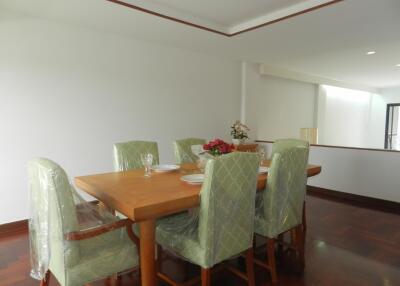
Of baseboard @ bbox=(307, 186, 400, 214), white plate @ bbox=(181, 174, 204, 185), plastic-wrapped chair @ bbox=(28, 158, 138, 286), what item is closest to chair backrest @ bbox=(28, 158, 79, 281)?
plastic-wrapped chair @ bbox=(28, 158, 138, 286)

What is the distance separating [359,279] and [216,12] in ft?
9.19

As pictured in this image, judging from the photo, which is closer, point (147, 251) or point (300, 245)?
point (147, 251)

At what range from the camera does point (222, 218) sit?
5.26 feet

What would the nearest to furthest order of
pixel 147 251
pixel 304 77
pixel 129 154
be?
pixel 147 251
pixel 129 154
pixel 304 77

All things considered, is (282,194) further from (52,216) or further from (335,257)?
(52,216)

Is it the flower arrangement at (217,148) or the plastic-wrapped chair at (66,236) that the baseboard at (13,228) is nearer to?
the plastic-wrapped chair at (66,236)

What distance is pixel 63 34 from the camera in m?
3.11

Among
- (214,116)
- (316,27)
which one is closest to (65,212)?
(316,27)

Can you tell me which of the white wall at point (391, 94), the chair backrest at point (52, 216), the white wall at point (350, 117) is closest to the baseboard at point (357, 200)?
the white wall at point (350, 117)

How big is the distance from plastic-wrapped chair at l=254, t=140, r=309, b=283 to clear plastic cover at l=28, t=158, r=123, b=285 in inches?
44.2

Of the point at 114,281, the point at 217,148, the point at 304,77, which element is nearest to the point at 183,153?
the point at 217,148

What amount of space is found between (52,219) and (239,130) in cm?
388

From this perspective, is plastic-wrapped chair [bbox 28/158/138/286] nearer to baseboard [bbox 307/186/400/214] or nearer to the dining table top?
the dining table top

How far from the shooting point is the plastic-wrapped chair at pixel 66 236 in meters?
1.34
